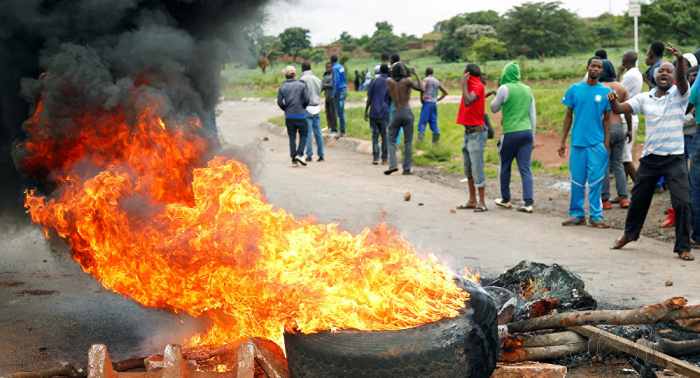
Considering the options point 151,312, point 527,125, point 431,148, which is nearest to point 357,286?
point 151,312

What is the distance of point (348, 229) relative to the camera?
23.7ft

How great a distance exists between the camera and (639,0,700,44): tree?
3759 centimetres

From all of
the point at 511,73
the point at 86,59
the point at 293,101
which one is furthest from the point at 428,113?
the point at 86,59

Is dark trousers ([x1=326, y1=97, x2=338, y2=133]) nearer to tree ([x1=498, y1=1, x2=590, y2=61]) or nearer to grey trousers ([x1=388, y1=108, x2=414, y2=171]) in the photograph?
grey trousers ([x1=388, y1=108, x2=414, y2=171])

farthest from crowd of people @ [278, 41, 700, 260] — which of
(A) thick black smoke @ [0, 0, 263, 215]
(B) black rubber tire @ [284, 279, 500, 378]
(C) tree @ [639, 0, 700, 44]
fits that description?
(C) tree @ [639, 0, 700, 44]

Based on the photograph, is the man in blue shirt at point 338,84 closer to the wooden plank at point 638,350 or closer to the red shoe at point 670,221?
the red shoe at point 670,221

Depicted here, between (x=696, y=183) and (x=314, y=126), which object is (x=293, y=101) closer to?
(x=314, y=126)

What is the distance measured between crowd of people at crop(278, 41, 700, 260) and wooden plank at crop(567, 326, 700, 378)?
3141mm

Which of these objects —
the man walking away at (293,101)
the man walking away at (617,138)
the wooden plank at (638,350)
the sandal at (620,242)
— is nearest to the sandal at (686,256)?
the sandal at (620,242)

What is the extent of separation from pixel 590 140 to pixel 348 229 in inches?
140

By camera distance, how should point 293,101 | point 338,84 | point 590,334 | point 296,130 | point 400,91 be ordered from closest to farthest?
point 590,334, point 400,91, point 293,101, point 296,130, point 338,84

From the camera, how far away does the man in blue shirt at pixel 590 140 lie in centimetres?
802

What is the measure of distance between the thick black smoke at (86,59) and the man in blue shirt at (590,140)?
5203mm

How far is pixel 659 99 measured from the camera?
6.66 meters
